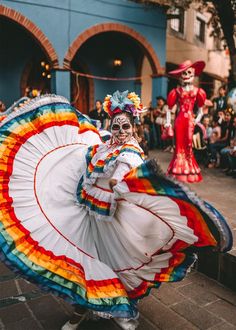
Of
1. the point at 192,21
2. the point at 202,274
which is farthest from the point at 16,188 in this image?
the point at 192,21

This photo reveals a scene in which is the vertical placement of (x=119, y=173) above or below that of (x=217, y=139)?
below

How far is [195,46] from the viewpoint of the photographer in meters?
17.0

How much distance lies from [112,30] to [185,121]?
5.89 metres

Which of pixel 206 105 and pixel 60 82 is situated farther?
pixel 60 82

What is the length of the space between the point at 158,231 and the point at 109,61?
11.7 metres

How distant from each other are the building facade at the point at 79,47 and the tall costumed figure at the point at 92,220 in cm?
691

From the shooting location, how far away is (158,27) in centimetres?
1169

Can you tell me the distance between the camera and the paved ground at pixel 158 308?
2.68 meters

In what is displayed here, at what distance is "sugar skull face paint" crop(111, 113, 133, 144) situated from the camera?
256 centimetres

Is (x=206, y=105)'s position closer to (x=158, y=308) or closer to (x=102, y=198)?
(x=158, y=308)

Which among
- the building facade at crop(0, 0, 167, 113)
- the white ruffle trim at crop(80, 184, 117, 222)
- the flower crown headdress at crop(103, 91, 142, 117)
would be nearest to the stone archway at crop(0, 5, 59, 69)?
the building facade at crop(0, 0, 167, 113)

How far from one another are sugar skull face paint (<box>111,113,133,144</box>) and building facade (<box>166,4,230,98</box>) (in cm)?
1192

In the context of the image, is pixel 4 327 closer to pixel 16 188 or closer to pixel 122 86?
pixel 16 188

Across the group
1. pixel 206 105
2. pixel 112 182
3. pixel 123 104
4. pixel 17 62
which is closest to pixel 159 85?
pixel 206 105
